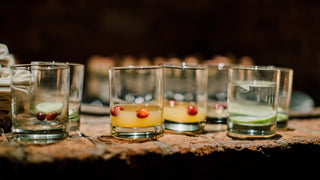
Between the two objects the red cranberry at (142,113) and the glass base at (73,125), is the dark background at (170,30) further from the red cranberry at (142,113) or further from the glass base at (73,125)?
the red cranberry at (142,113)

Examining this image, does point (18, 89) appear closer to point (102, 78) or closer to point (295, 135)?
point (295, 135)

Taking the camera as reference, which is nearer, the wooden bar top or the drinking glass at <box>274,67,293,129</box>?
the wooden bar top

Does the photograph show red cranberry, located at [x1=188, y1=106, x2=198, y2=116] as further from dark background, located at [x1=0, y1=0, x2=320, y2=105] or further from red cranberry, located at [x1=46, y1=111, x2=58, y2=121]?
dark background, located at [x1=0, y1=0, x2=320, y2=105]

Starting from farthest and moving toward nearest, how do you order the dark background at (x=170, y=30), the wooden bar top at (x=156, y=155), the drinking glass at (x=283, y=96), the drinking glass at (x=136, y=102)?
1. the dark background at (x=170, y=30)
2. the drinking glass at (x=283, y=96)
3. the drinking glass at (x=136, y=102)
4. the wooden bar top at (x=156, y=155)

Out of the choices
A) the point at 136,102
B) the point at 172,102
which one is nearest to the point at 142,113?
the point at 136,102

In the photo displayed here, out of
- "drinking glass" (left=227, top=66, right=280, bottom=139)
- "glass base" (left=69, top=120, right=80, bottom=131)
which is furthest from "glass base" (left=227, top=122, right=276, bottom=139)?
"glass base" (left=69, top=120, right=80, bottom=131)

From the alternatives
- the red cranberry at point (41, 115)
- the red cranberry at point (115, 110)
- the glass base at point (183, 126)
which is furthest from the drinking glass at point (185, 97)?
the red cranberry at point (41, 115)
